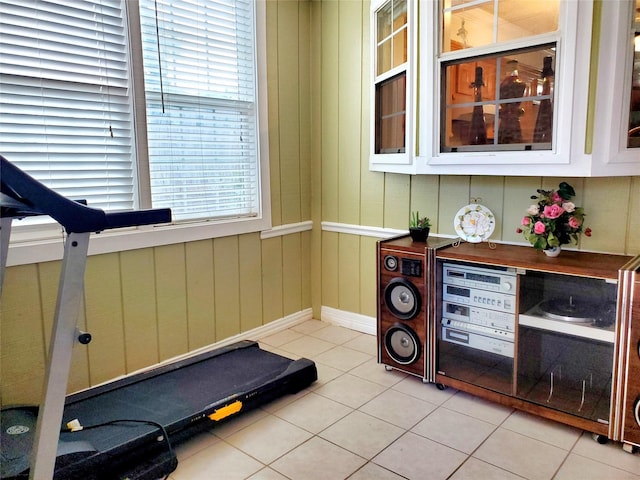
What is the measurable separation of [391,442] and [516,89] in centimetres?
180

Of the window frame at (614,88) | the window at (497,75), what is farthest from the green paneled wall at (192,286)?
the window frame at (614,88)

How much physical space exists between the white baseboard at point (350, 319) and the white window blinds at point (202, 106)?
3.44 ft

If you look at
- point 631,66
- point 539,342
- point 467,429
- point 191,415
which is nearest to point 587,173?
point 631,66

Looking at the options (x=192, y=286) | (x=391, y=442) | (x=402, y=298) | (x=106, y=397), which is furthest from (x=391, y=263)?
(x=106, y=397)

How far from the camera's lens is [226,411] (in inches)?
93.4

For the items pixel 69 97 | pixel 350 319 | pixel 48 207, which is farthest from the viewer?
pixel 350 319

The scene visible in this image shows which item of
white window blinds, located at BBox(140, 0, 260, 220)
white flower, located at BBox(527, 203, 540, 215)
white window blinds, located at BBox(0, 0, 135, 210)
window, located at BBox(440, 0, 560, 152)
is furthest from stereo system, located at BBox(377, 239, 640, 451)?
white window blinds, located at BBox(0, 0, 135, 210)

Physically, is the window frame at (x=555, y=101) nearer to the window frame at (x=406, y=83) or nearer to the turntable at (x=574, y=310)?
the window frame at (x=406, y=83)

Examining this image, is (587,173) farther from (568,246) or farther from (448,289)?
(448,289)

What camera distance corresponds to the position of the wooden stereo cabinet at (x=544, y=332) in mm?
2139

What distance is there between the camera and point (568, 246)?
8.71 ft

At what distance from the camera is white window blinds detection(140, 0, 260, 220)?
2895 mm

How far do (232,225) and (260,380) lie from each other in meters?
1.14

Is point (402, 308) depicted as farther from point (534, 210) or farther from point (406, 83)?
point (406, 83)
